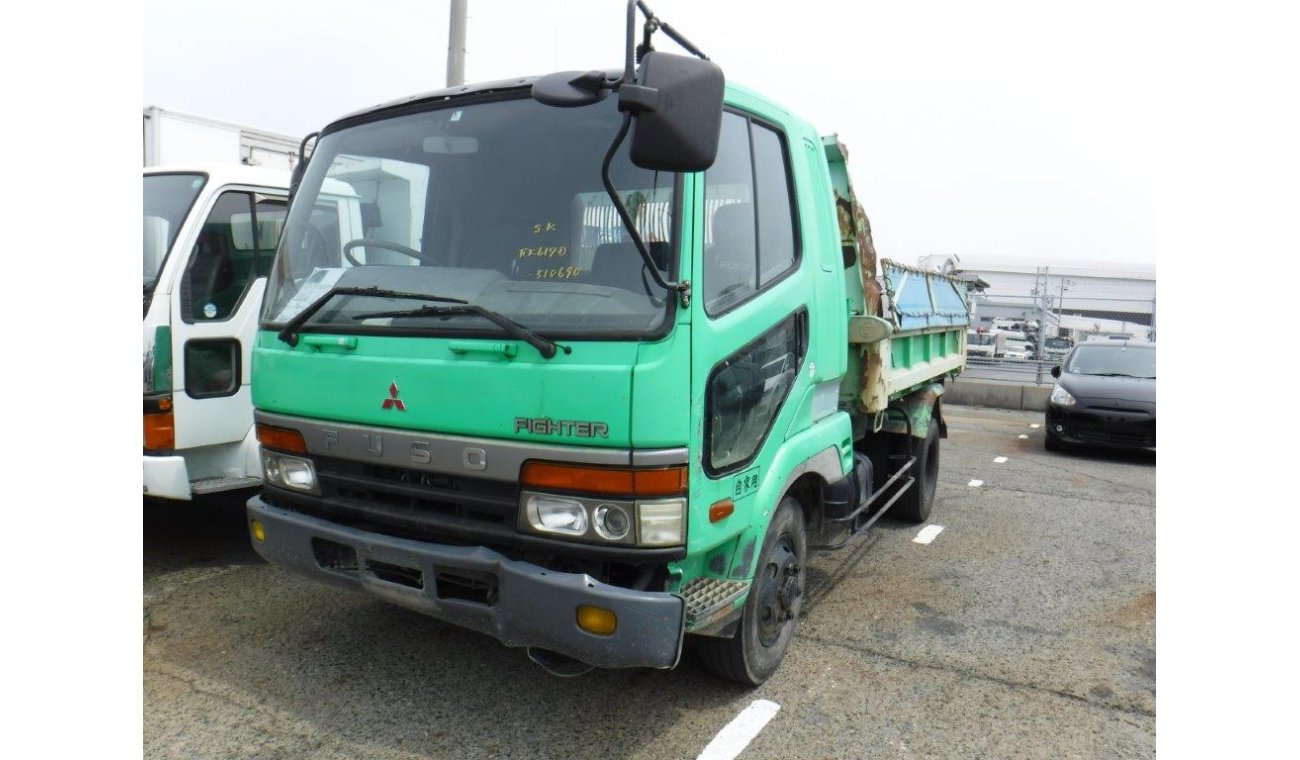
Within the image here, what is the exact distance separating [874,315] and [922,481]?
83.6 inches

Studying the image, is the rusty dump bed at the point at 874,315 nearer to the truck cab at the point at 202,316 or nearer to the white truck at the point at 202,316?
the truck cab at the point at 202,316

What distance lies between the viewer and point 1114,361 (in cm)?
1044

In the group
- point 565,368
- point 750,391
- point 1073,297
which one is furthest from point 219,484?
point 1073,297

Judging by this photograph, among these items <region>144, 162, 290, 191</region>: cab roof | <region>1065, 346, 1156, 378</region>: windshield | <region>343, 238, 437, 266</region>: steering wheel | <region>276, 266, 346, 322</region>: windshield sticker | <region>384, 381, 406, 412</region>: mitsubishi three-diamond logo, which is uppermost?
Result: <region>144, 162, 290, 191</region>: cab roof

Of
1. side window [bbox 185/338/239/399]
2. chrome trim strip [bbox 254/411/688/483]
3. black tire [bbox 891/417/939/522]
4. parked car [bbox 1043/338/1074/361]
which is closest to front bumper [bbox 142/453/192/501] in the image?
side window [bbox 185/338/239/399]

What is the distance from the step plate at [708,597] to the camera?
2.83 m

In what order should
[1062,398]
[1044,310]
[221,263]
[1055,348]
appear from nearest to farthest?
1. [221,263]
2. [1062,398]
3. [1044,310]
4. [1055,348]

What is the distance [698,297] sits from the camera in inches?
107

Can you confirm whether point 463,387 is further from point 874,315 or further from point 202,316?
point 202,316

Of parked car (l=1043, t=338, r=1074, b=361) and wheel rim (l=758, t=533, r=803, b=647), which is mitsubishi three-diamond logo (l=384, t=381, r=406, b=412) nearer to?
wheel rim (l=758, t=533, r=803, b=647)

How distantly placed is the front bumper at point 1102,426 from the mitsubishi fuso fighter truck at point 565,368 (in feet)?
23.5

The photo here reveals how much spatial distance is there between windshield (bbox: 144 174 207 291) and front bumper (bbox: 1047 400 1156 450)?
355 inches

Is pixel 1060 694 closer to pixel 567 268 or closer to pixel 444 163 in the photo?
pixel 567 268

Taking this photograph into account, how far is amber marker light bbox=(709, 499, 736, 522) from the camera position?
2827 mm
